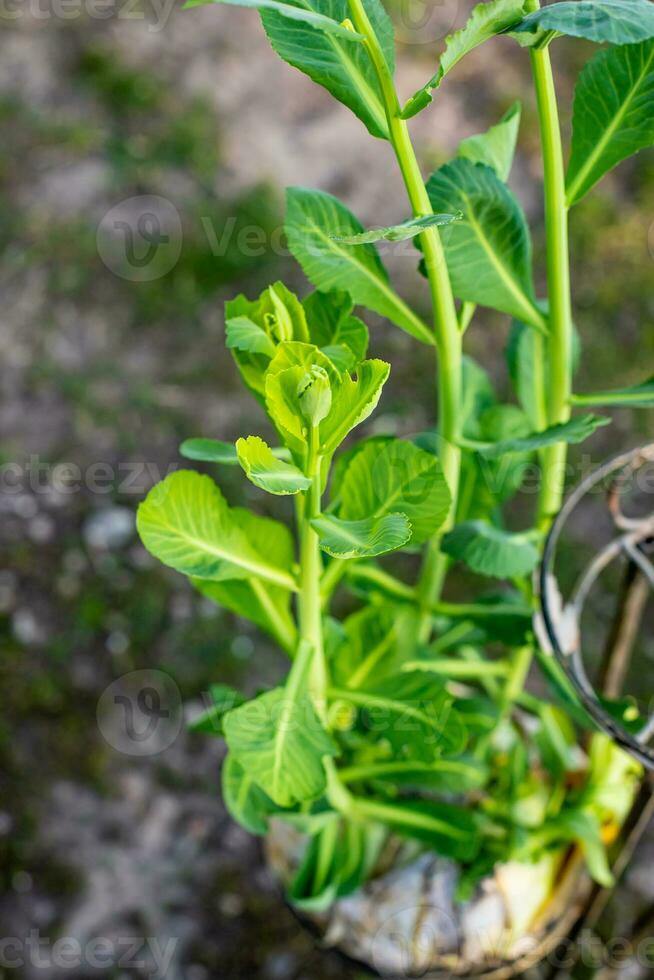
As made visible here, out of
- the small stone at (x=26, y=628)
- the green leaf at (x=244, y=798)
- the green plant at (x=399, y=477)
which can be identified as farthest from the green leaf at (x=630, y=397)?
the small stone at (x=26, y=628)

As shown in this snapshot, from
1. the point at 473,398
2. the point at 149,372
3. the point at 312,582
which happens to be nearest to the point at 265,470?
the point at 312,582

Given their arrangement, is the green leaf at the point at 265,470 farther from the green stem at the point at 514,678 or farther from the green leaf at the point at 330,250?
the green stem at the point at 514,678

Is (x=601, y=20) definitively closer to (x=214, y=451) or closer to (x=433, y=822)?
(x=214, y=451)

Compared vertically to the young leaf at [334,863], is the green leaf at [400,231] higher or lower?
higher

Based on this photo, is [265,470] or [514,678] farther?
[514,678]

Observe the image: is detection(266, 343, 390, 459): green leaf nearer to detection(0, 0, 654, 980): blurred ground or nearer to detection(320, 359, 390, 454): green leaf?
detection(320, 359, 390, 454): green leaf

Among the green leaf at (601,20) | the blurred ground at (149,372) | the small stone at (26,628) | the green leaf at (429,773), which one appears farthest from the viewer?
the small stone at (26,628)

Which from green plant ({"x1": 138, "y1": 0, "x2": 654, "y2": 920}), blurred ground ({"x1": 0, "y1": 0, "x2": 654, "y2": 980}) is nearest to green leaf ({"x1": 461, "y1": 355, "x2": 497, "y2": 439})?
green plant ({"x1": 138, "y1": 0, "x2": 654, "y2": 920})
